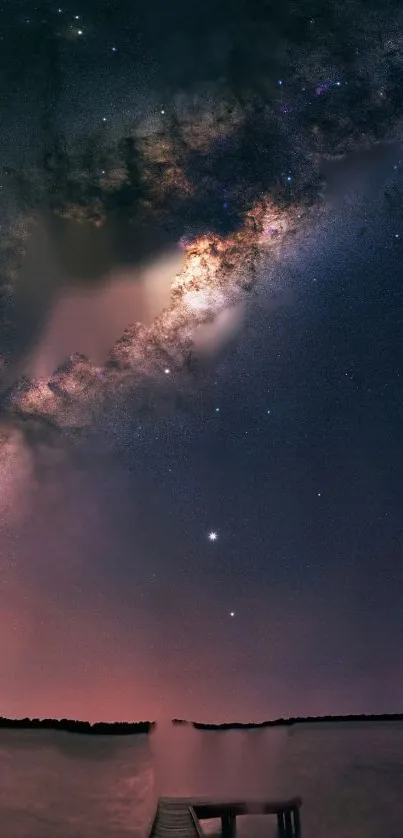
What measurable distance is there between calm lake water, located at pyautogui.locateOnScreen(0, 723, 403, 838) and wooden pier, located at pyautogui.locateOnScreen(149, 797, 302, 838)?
63 centimetres

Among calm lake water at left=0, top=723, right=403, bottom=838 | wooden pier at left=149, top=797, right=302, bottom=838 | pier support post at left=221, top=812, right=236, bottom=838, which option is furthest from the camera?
calm lake water at left=0, top=723, right=403, bottom=838

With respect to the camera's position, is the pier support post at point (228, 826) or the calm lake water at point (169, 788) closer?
the pier support post at point (228, 826)

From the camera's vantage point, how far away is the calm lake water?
97.4ft

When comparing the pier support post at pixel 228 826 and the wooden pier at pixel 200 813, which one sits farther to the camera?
the pier support post at pixel 228 826

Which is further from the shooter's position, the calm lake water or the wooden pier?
the calm lake water

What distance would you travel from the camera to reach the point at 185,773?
4253 cm

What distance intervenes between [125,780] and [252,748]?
14802 millimetres

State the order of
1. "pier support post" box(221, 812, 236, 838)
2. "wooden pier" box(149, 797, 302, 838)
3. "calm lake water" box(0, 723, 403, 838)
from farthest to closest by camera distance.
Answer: "calm lake water" box(0, 723, 403, 838) < "pier support post" box(221, 812, 236, 838) < "wooden pier" box(149, 797, 302, 838)

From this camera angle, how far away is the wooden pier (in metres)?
13.1

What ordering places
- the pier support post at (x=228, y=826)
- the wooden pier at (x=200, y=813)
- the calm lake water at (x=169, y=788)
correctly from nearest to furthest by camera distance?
1. the wooden pier at (x=200, y=813)
2. the pier support post at (x=228, y=826)
3. the calm lake water at (x=169, y=788)

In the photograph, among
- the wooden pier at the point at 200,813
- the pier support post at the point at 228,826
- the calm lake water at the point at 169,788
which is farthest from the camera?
the calm lake water at the point at 169,788

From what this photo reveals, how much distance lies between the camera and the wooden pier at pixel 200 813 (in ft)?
43.0

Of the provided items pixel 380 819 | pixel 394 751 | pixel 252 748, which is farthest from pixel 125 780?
pixel 394 751

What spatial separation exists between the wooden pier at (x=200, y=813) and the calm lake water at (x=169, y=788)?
24.8 inches
